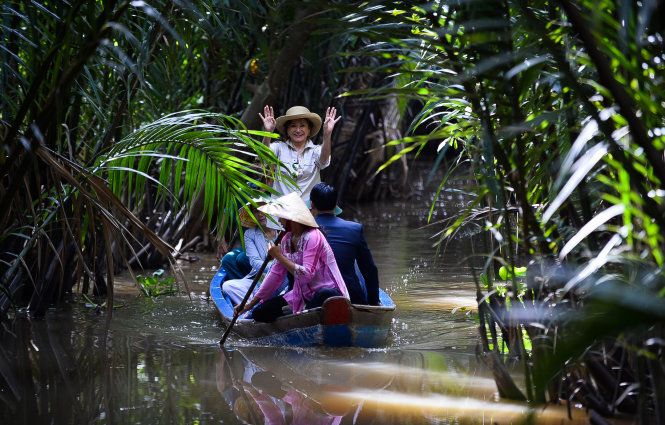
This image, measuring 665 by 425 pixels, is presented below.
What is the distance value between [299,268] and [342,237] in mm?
463

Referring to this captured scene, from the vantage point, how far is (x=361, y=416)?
136 inches

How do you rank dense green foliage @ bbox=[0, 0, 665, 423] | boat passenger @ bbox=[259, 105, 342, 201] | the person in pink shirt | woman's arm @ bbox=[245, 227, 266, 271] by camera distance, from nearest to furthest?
dense green foliage @ bbox=[0, 0, 665, 423] < the person in pink shirt < woman's arm @ bbox=[245, 227, 266, 271] < boat passenger @ bbox=[259, 105, 342, 201]

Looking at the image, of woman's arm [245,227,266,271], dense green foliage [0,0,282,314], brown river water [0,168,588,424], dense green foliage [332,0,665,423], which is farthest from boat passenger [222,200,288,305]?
dense green foliage [332,0,665,423]

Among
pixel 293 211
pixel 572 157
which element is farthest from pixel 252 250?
pixel 572 157

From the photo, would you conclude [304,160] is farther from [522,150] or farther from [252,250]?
[522,150]

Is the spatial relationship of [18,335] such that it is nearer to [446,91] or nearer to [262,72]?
[446,91]

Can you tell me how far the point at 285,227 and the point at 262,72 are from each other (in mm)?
4171

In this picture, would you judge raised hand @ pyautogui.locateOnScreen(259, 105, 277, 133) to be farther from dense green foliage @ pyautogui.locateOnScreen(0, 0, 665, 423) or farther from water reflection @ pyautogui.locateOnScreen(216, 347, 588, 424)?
water reflection @ pyautogui.locateOnScreen(216, 347, 588, 424)

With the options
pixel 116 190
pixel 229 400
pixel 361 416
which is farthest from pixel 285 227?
pixel 361 416

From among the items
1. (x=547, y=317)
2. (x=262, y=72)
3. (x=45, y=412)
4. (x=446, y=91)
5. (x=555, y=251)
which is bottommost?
(x=45, y=412)

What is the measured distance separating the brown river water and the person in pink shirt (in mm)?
285

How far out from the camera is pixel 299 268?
15.6 ft

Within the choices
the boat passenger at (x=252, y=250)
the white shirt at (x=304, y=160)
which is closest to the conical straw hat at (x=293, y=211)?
the boat passenger at (x=252, y=250)

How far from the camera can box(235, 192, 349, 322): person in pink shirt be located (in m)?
4.74
